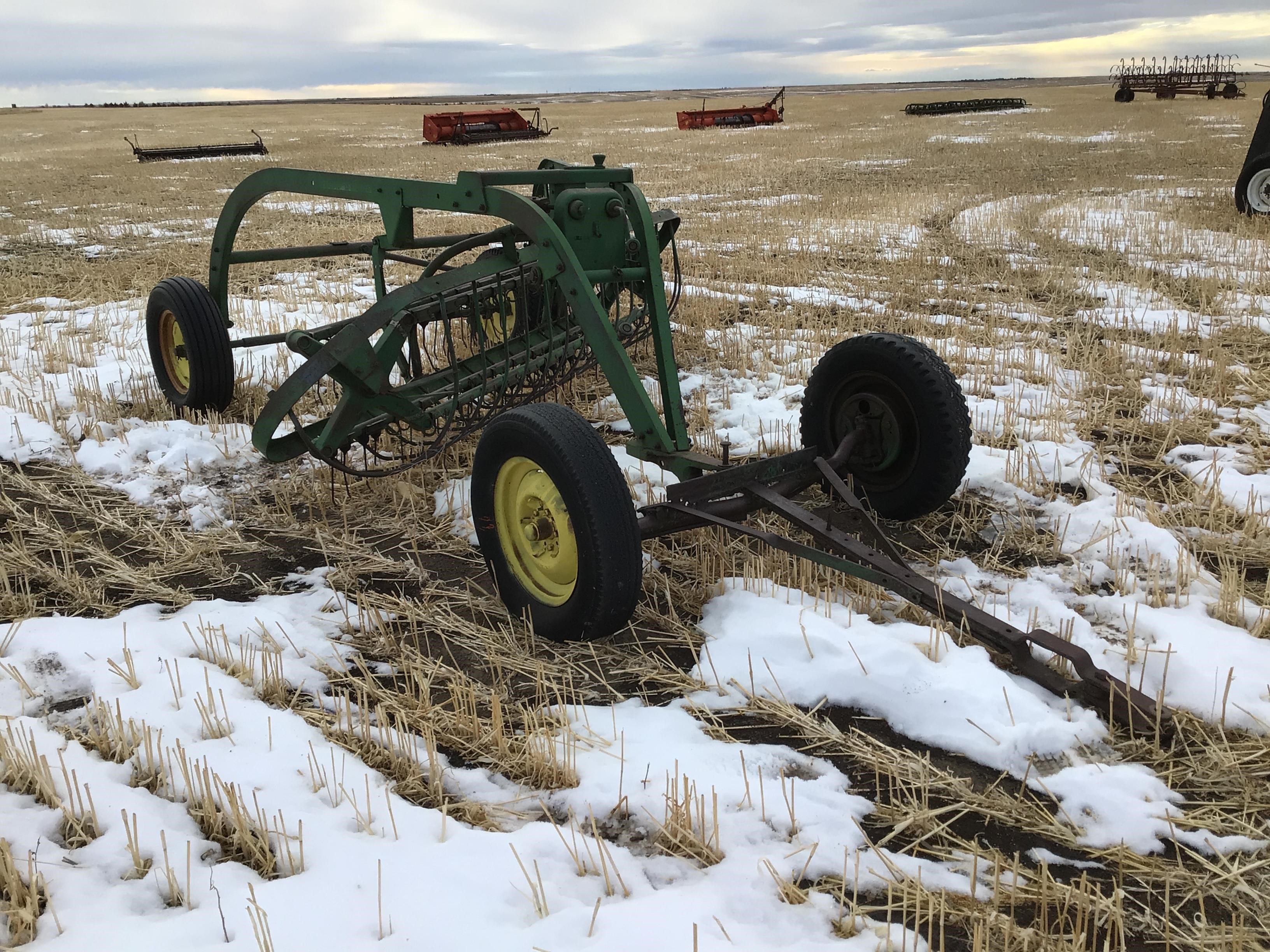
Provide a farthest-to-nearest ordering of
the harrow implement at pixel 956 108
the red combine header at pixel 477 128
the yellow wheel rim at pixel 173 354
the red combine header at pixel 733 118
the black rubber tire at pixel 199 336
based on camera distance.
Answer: the harrow implement at pixel 956 108
the red combine header at pixel 733 118
the red combine header at pixel 477 128
the yellow wheel rim at pixel 173 354
the black rubber tire at pixel 199 336

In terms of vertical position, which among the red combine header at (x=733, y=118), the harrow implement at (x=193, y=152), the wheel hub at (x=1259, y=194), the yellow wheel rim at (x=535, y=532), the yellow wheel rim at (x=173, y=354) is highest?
the red combine header at (x=733, y=118)

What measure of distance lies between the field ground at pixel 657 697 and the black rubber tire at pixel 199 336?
0.18 m

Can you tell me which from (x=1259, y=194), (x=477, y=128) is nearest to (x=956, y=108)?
(x=477, y=128)

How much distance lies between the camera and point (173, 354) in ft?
17.7

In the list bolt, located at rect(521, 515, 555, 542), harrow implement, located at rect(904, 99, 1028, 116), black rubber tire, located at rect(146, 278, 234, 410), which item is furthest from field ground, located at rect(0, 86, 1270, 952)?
harrow implement, located at rect(904, 99, 1028, 116)

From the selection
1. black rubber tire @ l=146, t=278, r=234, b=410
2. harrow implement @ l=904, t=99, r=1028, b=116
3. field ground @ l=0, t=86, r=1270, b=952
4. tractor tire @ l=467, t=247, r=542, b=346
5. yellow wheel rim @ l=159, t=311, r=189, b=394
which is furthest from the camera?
harrow implement @ l=904, t=99, r=1028, b=116

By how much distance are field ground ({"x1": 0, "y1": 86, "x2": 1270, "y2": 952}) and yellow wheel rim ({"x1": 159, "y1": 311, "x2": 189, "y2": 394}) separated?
206 mm

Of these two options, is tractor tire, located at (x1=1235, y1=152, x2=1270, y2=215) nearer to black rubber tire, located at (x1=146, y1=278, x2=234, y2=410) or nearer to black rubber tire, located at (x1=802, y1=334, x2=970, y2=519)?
black rubber tire, located at (x1=802, y1=334, x2=970, y2=519)

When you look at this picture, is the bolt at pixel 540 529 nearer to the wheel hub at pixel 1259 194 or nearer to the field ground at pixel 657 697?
the field ground at pixel 657 697

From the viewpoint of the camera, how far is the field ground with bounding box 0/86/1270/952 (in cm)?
188

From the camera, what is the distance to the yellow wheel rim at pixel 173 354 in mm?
5312

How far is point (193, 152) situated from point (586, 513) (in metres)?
28.4

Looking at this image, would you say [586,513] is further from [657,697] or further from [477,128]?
[477,128]

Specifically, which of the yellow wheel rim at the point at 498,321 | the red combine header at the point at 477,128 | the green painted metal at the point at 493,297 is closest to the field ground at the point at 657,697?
the green painted metal at the point at 493,297
